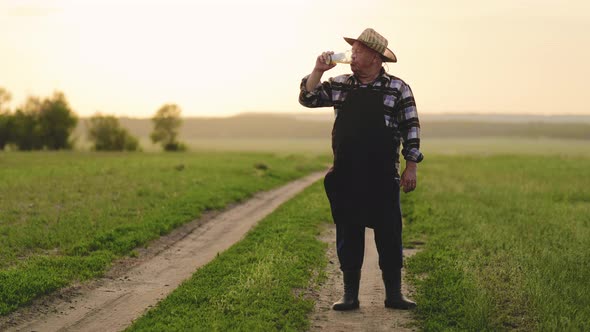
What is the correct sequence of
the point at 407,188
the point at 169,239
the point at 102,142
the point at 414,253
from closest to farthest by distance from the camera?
the point at 407,188, the point at 414,253, the point at 169,239, the point at 102,142

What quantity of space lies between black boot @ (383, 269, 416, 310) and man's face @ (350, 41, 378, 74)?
2664 millimetres

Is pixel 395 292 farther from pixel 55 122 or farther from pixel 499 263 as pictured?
pixel 55 122

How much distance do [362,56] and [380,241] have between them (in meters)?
2.31

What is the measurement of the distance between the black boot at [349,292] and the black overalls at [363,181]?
0.35 feet

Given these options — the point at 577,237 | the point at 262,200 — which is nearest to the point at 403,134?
the point at 577,237

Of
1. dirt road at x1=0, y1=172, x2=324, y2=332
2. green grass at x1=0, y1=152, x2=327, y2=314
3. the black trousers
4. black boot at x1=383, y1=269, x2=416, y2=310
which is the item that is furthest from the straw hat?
green grass at x1=0, y1=152, x2=327, y2=314

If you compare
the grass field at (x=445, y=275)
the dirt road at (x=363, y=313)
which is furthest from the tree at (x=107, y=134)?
the dirt road at (x=363, y=313)

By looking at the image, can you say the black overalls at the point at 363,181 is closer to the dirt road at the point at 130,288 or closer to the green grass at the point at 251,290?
the green grass at the point at 251,290

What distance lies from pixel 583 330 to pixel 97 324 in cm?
595

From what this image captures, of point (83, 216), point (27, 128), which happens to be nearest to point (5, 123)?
point (27, 128)

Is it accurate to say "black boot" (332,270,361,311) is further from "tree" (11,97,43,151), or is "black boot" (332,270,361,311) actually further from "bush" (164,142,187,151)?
"bush" (164,142,187,151)

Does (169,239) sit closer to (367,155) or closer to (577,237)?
(367,155)

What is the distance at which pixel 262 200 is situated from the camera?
73.9ft

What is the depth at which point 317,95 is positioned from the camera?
7387 millimetres
